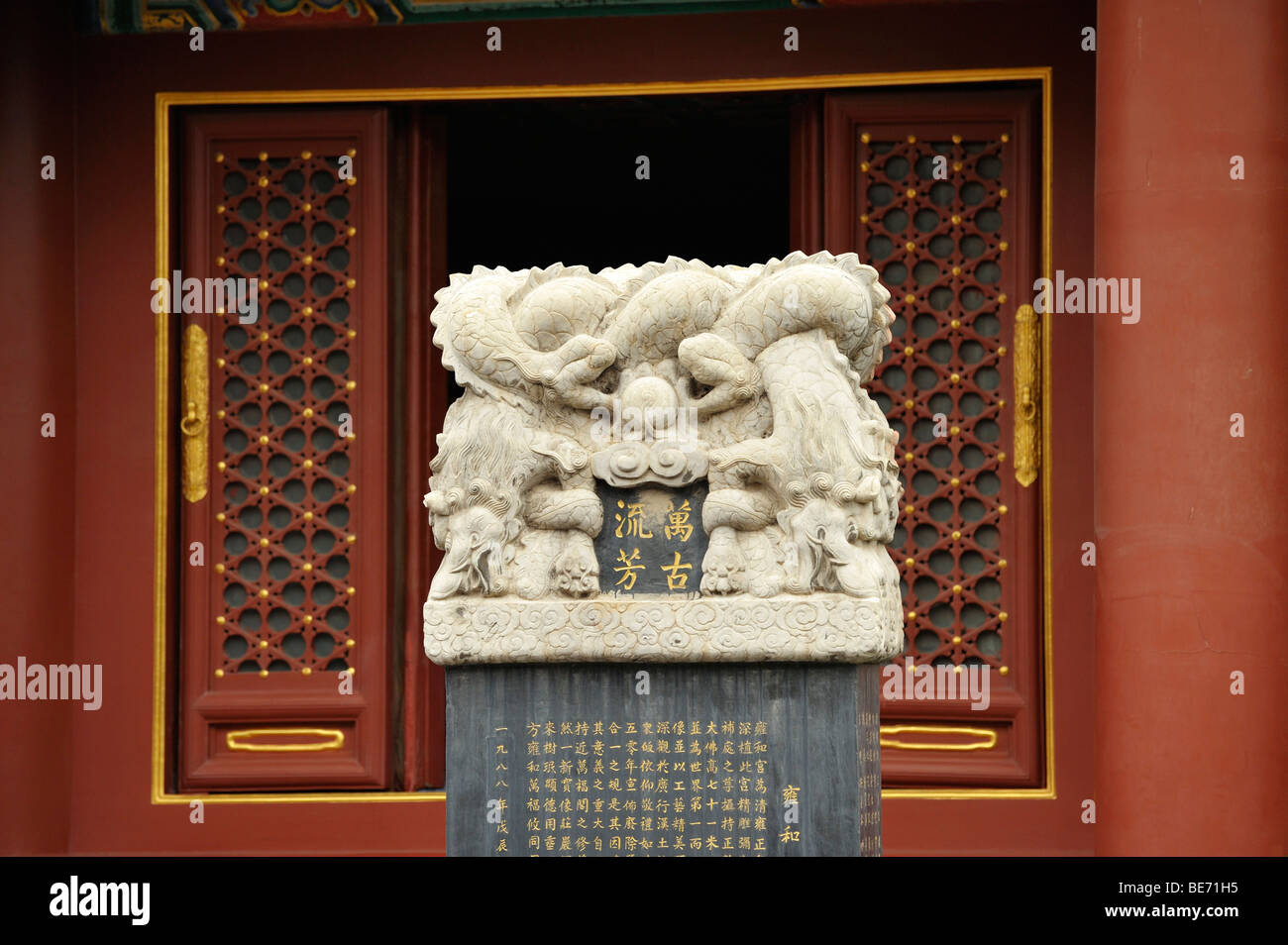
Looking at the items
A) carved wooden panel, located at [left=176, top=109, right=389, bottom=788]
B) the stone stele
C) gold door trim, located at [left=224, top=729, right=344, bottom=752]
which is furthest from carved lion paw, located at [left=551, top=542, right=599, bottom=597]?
gold door trim, located at [left=224, top=729, right=344, bottom=752]

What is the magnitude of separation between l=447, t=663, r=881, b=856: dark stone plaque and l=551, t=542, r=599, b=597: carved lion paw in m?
0.25

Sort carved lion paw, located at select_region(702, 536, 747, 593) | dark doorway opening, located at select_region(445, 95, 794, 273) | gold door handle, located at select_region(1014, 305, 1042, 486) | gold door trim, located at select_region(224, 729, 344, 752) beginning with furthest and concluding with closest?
dark doorway opening, located at select_region(445, 95, 794, 273) < gold door trim, located at select_region(224, 729, 344, 752) < gold door handle, located at select_region(1014, 305, 1042, 486) < carved lion paw, located at select_region(702, 536, 747, 593)

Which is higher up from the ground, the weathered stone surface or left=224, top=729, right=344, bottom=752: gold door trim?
the weathered stone surface

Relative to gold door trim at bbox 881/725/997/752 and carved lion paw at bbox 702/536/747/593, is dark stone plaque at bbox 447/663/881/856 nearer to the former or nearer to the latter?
carved lion paw at bbox 702/536/747/593

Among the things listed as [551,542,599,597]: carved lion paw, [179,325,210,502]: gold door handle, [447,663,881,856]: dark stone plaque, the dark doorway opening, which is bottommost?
[447,663,881,856]: dark stone plaque

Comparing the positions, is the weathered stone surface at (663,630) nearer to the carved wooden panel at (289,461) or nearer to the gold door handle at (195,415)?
the carved wooden panel at (289,461)

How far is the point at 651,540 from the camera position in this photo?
20.2 feet

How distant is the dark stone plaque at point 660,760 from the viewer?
19.5 ft

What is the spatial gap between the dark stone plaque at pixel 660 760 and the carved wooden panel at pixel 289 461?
106 inches

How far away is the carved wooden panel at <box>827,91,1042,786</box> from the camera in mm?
8508

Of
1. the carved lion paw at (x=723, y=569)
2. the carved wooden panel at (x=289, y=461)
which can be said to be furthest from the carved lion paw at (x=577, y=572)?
the carved wooden panel at (x=289, y=461)

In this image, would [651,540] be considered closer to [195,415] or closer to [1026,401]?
[1026,401]

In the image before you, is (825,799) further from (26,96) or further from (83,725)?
(26,96)

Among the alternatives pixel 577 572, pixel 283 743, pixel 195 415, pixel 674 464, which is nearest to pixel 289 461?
pixel 195 415
